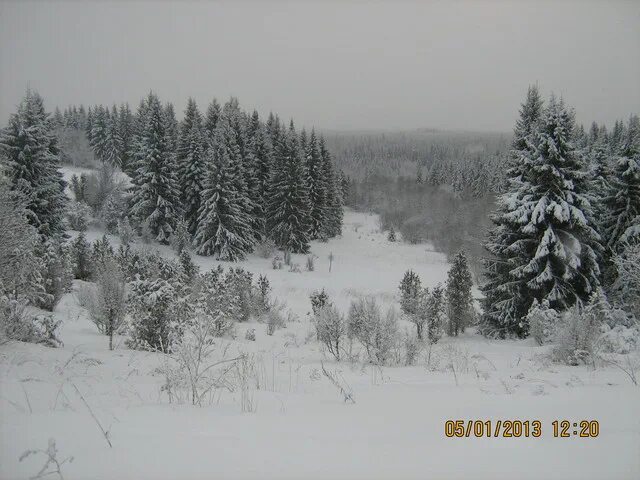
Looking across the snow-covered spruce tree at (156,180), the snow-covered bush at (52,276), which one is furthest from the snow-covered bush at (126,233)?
the snow-covered bush at (52,276)

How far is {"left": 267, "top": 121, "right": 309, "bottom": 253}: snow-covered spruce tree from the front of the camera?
135 feet

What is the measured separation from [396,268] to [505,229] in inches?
941

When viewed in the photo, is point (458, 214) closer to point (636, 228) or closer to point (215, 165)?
point (215, 165)

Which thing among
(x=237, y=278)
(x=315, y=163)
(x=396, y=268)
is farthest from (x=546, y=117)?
(x=315, y=163)

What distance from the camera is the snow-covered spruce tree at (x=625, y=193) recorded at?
659 inches

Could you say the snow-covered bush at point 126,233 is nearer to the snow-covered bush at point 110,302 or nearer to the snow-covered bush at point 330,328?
the snow-covered bush at point 110,302

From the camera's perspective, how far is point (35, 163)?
26.6 m

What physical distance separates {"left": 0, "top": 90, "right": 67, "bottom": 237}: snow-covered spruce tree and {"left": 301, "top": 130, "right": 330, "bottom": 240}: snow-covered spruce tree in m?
26.4

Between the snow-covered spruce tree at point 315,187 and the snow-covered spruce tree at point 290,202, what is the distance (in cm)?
485

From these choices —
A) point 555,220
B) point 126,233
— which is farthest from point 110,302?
point 126,233

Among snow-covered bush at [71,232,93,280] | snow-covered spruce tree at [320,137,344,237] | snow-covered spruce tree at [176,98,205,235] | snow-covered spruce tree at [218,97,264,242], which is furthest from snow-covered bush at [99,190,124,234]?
snow-covered spruce tree at [320,137,344,237]

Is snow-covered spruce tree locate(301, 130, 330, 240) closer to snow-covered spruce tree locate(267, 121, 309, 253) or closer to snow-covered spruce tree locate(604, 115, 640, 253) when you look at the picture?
snow-covered spruce tree locate(267, 121, 309, 253)
